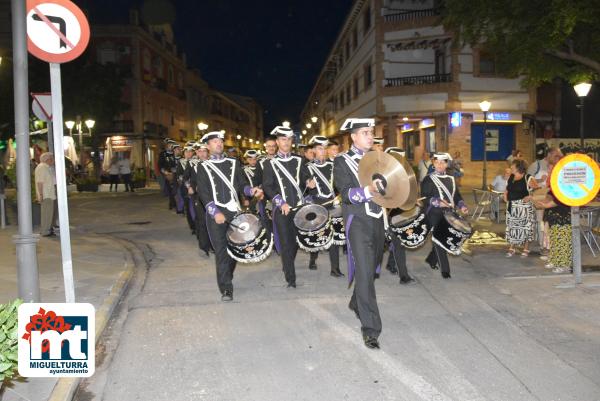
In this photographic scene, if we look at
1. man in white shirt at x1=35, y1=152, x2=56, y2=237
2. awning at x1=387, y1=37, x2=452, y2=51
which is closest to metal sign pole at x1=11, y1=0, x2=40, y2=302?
man in white shirt at x1=35, y1=152, x2=56, y2=237

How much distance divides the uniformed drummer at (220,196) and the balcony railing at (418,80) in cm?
2331

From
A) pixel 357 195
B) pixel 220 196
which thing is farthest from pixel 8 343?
pixel 220 196

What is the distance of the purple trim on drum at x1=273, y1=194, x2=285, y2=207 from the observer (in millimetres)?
7176

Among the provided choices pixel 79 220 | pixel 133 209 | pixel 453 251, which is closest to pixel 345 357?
pixel 453 251

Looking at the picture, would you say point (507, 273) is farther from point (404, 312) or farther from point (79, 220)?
point (79, 220)

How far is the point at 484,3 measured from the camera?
15453mm

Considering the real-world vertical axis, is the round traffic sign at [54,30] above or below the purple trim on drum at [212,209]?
above

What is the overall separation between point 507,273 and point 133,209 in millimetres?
13592

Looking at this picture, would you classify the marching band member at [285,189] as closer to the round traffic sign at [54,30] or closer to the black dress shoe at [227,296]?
the black dress shoe at [227,296]

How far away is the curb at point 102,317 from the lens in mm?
4071

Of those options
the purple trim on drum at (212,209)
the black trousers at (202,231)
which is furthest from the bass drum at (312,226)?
the black trousers at (202,231)

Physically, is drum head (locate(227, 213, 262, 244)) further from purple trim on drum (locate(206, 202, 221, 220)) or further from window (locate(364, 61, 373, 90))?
window (locate(364, 61, 373, 90))

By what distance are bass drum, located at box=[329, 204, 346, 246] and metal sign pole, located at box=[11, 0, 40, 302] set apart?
4.55 meters

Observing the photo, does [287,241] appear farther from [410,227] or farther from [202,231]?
[202,231]
